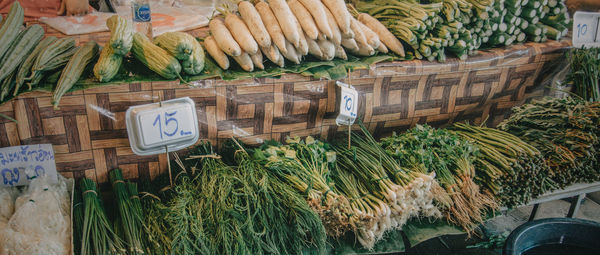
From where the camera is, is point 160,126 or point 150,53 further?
point 150,53

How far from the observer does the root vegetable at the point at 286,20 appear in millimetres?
2049

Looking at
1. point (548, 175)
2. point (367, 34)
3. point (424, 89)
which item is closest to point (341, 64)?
point (367, 34)

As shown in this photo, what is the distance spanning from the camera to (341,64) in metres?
2.27

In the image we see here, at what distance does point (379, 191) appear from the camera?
6.22ft

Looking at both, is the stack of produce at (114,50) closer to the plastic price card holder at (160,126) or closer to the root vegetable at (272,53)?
the plastic price card holder at (160,126)

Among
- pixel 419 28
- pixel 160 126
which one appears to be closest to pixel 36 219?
pixel 160 126

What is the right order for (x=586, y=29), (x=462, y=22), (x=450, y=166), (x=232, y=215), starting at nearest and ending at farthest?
(x=232, y=215) < (x=450, y=166) < (x=462, y=22) < (x=586, y=29)

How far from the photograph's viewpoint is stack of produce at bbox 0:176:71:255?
1.32m

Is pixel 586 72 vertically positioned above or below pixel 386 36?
below

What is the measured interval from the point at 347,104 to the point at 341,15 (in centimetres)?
52

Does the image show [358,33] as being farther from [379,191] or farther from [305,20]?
[379,191]

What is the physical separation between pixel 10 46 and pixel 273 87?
48.9 inches

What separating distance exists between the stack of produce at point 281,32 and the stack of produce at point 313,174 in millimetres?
497

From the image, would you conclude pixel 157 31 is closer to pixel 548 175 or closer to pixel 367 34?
pixel 367 34
